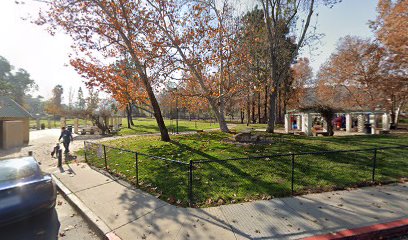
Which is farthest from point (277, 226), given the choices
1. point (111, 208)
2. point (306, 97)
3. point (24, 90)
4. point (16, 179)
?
point (24, 90)

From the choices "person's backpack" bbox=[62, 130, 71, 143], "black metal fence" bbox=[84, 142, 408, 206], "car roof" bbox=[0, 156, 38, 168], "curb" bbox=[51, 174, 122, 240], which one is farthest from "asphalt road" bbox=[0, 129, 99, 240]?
"person's backpack" bbox=[62, 130, 71, 143]

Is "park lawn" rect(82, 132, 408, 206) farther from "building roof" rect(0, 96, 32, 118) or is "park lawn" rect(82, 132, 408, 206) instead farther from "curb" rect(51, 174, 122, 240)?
"building roof" rect(0, 96, 32, 118)

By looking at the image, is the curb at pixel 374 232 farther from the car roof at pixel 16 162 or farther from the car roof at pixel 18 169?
the car roof at pixel 16 162

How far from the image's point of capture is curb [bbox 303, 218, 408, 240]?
3.39m

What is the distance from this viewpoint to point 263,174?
6488 mm

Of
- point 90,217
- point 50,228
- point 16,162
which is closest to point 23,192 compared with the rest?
point 50,228

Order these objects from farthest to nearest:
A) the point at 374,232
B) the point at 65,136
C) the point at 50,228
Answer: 1. the point at 65,136
2. the point at 50,228
3. the point at 374,232

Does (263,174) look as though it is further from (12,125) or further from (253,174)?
(12,125)

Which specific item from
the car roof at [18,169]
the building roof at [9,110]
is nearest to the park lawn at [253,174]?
the car roof at [18,169]

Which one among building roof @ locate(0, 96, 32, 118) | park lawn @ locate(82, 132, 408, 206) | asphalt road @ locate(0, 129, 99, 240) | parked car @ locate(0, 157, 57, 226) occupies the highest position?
building roof @ locate(0, 96, 32, 118)

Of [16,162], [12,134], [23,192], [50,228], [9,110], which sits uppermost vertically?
[9,110]

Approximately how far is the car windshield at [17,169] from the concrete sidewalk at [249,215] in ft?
4.43

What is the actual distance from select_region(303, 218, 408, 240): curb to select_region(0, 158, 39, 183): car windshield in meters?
→ 5.34

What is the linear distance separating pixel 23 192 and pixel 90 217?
1.28 m
